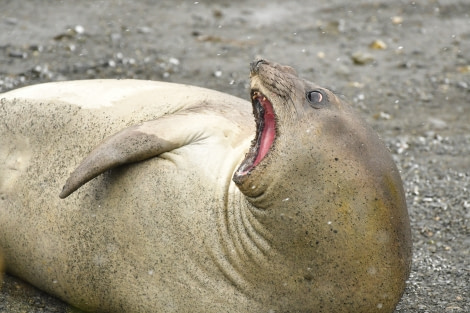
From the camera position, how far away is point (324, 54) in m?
8.34

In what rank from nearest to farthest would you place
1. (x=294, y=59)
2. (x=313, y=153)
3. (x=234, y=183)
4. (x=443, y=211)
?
1. (x=313, y=153)
2. (x=234, y=183)
3. (x=443, y=211)
4. (x=294, y=59)

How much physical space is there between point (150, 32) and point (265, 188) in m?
5.16

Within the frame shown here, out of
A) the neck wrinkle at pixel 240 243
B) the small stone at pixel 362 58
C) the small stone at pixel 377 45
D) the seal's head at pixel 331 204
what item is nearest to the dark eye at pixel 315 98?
the seal's head at pixel 331 204

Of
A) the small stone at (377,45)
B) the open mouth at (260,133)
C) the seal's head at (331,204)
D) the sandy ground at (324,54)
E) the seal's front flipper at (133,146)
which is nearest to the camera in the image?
the seal's head at (331,204)

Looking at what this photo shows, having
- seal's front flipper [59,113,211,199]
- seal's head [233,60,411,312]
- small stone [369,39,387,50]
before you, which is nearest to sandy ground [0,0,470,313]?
small stone [369,39,387,50]

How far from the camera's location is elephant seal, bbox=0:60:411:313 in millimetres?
3531

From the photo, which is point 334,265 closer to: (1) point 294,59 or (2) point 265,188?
(2) point 265,188

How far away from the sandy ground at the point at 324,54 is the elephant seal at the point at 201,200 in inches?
72.6

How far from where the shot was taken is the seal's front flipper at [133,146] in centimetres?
390

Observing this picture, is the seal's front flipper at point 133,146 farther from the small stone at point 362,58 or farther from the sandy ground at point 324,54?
the small stone at point 362,58

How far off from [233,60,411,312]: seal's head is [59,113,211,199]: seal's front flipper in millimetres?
468

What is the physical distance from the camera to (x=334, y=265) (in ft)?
11.6

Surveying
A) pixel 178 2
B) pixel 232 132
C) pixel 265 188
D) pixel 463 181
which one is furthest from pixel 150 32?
pixel 265 188

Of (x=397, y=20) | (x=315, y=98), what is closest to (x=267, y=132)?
(x=315, y=98)
